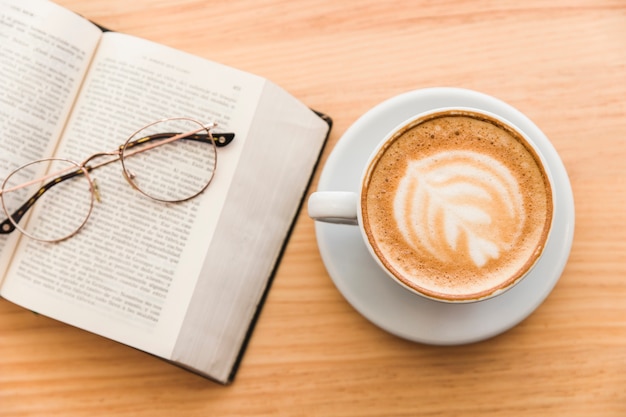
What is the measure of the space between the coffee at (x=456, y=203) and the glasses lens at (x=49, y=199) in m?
0.37

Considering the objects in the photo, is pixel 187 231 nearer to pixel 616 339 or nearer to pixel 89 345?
pixel 89 345

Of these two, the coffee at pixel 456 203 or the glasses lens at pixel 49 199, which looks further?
the glasses lens at pixel 49 199

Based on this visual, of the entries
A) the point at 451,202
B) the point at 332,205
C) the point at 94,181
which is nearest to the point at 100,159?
the point at 94,181

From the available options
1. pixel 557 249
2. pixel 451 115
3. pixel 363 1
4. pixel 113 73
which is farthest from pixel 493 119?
pixel 113 73

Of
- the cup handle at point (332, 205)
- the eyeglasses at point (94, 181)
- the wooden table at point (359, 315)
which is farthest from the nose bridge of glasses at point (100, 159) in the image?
the cup handle at point (332, 205)

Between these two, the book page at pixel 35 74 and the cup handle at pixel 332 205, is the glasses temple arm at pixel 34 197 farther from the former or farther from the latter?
the cup handle at pixel 332 205

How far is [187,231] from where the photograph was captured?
0.71 meters

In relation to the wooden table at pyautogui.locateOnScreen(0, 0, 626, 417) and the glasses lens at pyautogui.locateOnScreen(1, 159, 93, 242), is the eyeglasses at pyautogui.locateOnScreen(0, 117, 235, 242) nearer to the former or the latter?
the glasses lens at pyautogui.locateOnScreen(1, 159, 93, 242)

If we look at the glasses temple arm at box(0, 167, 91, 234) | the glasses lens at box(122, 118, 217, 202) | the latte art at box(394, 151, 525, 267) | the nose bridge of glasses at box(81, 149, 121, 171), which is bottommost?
the glasses temple arm at box(0, 167, 91, 234)

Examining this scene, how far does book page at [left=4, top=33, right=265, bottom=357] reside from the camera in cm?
70

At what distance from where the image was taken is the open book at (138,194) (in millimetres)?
699

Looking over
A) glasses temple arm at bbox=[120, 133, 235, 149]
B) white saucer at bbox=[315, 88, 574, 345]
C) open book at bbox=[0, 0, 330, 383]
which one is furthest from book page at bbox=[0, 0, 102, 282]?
white saucer at bbox=[315, 88, 574, 345]

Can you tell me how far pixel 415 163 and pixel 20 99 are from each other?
1.63 ft

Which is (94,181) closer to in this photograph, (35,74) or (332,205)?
(35,74)
